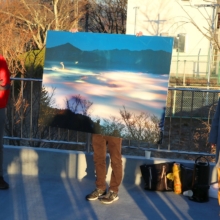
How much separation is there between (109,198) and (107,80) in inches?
56.6

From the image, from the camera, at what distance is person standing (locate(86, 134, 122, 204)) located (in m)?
4.90

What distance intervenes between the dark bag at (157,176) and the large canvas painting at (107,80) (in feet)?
2.23

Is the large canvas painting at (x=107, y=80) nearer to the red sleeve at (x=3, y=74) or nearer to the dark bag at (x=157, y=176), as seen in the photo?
the red sleeve at (x=3, y=74)

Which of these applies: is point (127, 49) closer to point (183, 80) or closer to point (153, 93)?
point (153, 93)

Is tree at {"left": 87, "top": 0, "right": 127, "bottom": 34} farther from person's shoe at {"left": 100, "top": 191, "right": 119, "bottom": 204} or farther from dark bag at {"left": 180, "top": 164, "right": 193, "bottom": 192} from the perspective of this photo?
person's shoe at {"left": 100, "top": 191, "right": 119, "bottom": 204}

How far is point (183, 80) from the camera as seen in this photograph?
20.0 m

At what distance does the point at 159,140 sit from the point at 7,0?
1651 cm

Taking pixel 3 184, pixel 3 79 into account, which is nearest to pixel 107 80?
pixel 3 79

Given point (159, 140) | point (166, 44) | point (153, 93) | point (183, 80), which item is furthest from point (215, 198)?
point (183, 80)

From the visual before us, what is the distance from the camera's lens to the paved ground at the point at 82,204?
183 inches

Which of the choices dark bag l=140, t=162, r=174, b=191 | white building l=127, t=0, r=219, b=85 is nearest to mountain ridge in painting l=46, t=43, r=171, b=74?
dark bag l=140, t=162, r=174, b=191

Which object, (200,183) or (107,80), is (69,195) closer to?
(107,80)

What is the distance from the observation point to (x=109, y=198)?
4.95 m

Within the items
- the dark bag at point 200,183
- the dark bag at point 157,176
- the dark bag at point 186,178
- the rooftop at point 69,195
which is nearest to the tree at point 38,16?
the rooftop at point 69,195
